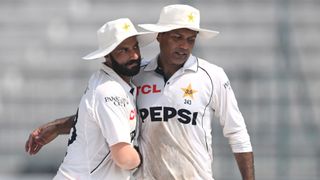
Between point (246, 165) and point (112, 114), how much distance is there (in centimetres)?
82

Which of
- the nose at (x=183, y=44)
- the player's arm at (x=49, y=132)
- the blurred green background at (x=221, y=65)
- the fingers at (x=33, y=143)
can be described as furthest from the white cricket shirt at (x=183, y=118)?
the blurred green background at (x=221, y=65)

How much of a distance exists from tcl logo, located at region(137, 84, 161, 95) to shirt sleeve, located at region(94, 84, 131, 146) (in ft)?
1.04

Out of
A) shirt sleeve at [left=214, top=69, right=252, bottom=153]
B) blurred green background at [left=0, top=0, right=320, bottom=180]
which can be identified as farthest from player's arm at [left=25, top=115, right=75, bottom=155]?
blurred green background at [left=0, top=0, right=320, bottom=180]

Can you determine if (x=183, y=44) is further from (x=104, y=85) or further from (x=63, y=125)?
(x=63, y=125)

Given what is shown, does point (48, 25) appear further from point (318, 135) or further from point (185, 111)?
point (185, 111)

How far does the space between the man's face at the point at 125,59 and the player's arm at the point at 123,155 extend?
37 centimetres

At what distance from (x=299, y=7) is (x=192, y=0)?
4.46ft

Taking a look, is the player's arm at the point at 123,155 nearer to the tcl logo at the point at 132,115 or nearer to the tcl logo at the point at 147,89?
the tcl logo at the point at 132,115

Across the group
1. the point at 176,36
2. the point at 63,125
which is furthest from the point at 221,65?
the point at 176,36

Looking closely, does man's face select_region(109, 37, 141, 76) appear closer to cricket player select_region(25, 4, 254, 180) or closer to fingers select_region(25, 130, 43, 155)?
cricket player select_region(25, 4, 254, 180)

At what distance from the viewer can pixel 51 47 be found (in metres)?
9.91

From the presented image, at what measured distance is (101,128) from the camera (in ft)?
13.5

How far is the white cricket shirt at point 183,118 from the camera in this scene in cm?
438

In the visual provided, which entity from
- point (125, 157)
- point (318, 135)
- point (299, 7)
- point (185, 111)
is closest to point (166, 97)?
point (185, 111)
